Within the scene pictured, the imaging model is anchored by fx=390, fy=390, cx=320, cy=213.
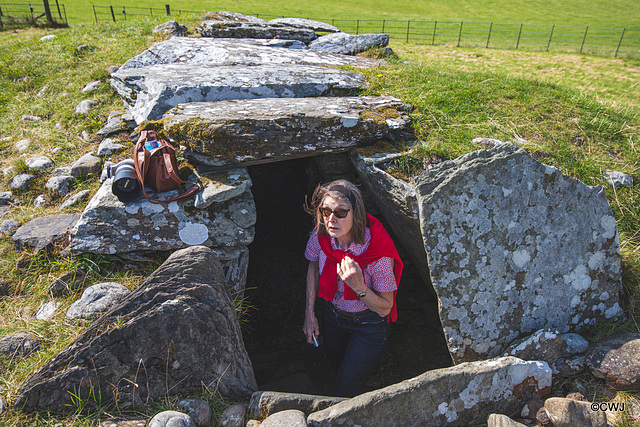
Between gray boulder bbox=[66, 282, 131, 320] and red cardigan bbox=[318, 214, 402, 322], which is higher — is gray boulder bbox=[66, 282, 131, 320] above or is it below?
below

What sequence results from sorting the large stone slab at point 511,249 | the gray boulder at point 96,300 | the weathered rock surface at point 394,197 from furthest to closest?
the weathered rock surface at point 394,197, the gray boulder at point 96,300, the large stone slab at point 511,249

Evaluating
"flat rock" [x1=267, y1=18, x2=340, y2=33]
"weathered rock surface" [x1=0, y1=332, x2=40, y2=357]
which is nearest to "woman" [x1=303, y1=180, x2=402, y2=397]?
"weathered rock surface" [x1=0, y1=332, x2=40, y2=357]

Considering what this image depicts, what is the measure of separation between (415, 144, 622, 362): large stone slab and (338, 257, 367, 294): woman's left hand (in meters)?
0.70

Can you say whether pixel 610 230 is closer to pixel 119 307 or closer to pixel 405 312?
pixel 405 312

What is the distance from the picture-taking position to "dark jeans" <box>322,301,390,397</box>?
3.44 meters

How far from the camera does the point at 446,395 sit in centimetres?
282

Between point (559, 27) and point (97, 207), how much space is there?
40.6 m

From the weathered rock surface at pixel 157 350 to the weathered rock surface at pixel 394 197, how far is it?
78.6 inches

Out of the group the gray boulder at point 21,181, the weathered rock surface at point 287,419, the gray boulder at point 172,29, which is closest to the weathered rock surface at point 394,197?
the weathered rock surface at point 287,419

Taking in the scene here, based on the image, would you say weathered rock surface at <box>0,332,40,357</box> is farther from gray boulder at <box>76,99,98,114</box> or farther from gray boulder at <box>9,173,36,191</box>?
gray boulder at <box>76,99,98,114</box>

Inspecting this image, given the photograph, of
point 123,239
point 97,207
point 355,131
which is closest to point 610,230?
point 355,131

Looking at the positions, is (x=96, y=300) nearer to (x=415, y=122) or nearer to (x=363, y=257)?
(x=363, y=257)

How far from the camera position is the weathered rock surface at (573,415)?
274 centimetres

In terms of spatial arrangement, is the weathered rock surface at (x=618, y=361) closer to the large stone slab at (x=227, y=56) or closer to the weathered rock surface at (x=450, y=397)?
the weathered rock surface at (x=450, y=397)
